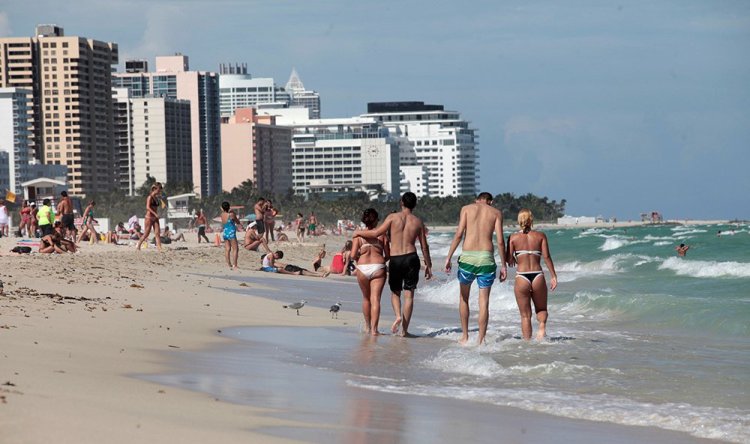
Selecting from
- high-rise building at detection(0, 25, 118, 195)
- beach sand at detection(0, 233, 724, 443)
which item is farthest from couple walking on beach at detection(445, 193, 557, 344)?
high-rise building at detection(0, 25, 118, 195)

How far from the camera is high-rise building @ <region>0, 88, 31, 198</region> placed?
462 ft

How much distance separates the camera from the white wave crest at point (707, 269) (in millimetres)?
31250

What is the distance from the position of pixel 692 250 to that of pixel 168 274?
132ft

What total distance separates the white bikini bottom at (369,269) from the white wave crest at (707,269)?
20.1 meters

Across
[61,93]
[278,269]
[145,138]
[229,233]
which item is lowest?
[278,269]

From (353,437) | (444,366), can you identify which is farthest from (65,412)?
(444,366)

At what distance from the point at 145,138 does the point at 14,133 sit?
3763cm

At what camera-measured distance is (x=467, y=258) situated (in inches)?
435

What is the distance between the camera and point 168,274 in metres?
19.0

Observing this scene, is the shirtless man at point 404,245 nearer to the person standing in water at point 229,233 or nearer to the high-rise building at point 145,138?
the person standing in water at point 229,233

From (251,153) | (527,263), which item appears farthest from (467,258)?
(251,153)

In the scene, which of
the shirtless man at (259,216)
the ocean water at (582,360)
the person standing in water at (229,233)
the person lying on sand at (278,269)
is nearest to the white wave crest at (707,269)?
the shirtless man at (259,216)

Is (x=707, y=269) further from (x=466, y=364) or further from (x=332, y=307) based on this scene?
(x=466, y=364)

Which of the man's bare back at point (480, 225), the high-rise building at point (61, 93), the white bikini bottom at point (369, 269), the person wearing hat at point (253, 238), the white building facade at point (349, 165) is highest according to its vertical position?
the high-rise building at point (61, 93)
